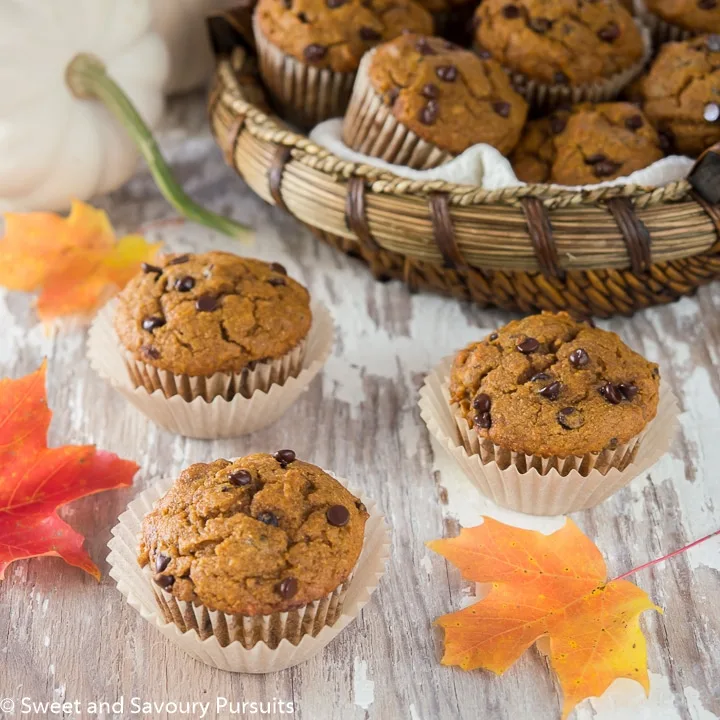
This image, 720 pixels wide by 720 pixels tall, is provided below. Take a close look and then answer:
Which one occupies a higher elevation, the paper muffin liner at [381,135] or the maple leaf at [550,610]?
the paper muffin liner at [381,135]

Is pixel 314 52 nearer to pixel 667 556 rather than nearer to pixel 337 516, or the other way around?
pixel 337 516

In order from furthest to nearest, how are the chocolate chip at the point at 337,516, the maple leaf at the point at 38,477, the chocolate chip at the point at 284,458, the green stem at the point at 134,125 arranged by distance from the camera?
the green stem at the point at 134,125 < the maple leaf at the point at 38,477 < the chocolate chip at the point at 284,458 < the chocolate chip at the point at 337,516

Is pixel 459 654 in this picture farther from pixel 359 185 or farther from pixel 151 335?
pixel 359 185

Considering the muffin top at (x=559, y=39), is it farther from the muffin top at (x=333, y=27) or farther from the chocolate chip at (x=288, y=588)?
the chocolate chip at (x=288, y=588)

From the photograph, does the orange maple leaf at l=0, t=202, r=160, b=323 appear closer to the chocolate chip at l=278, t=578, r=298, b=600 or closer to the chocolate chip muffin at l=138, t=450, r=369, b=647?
the chocolate chip muffin at l=138, t=450, r=369, b=647

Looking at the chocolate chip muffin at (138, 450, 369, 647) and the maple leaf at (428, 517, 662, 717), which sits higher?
the chocolate chip muffin at (138, 450, 369, 647)

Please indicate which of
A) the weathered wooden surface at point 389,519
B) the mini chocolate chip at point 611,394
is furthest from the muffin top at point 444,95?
the mini chocolate chip at point 611,394

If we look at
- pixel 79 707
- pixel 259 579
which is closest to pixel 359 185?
pixel 259 579

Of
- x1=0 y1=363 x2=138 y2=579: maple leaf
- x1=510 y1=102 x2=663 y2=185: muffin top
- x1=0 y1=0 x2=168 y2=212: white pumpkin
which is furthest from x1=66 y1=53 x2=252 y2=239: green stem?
x1=0 y1=363 x2=138 y2=579: maple leaf
